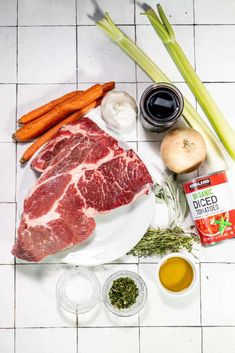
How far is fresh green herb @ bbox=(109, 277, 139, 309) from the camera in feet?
5.47

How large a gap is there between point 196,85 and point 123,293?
2.15 ft

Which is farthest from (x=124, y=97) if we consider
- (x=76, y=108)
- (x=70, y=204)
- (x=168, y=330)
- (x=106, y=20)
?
(x=168, y=330)

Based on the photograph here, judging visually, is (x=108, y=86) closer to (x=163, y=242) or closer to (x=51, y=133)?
(x=51, y=133)

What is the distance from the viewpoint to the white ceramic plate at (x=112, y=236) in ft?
5.38

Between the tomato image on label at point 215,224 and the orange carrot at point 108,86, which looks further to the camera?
the orange carrot at point 108,86

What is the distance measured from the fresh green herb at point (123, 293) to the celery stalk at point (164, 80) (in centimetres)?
43

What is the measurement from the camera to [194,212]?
1632mm

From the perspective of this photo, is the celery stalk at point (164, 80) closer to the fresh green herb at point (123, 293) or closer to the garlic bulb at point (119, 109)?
the garlic bulb at point (119, 109)

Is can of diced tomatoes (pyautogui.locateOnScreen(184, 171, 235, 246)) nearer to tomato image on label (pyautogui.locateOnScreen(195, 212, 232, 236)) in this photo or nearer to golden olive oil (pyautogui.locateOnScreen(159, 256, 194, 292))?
tomato image on label (pyautogui.locateOnScreen(195, 212, 232, 236))

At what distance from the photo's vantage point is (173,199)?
5.59 ft

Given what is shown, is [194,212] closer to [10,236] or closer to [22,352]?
[10,236]

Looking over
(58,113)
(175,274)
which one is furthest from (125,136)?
(175,274)

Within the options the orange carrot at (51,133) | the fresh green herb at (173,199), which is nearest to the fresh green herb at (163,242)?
the fresh green herb at (173,199)

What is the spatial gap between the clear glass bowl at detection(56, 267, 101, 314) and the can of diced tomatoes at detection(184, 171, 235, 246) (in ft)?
1.21
